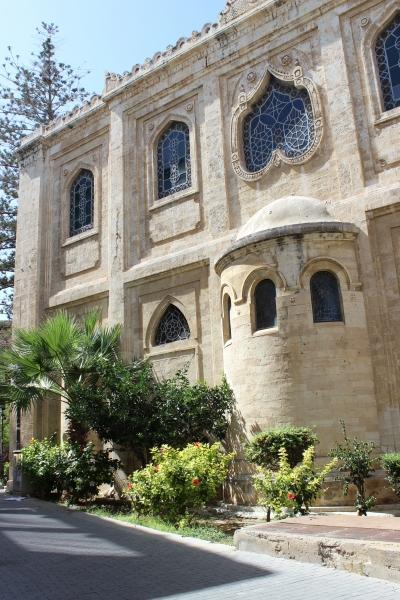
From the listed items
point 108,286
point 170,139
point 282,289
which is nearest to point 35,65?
point 170,139

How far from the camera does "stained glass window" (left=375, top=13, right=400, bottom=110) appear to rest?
11172 mm

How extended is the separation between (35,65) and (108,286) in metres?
14.8

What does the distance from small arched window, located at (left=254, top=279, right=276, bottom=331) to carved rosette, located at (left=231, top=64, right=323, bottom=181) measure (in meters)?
3.21

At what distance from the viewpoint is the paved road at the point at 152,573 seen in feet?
14.3

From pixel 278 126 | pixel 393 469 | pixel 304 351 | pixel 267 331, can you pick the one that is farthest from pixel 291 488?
pixel 278 126

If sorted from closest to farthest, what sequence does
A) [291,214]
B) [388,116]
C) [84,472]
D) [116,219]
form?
1. [291,214]
2. [388,116]
3. [84,472]
4. [116,219]

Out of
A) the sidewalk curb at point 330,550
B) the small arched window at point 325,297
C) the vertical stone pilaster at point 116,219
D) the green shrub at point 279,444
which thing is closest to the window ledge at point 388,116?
the small arched window at point 325,297

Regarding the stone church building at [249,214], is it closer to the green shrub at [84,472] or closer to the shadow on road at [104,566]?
the green shrub at [84,472]

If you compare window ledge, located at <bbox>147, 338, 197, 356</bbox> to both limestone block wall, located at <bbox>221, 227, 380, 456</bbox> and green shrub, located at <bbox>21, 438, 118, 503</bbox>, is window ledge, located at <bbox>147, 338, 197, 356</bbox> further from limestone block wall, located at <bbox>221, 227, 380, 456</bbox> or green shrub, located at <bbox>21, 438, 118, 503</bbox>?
green shrub, located at <bbox>21, 438, 118, 503</bbox>

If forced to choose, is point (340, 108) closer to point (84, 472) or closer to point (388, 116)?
point (388, 116)

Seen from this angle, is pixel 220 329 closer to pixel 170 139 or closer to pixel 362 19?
pixel 170 139

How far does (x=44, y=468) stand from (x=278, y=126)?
9120mm

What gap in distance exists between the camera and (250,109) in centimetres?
1341

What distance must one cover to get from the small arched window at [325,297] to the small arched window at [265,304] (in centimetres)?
72
